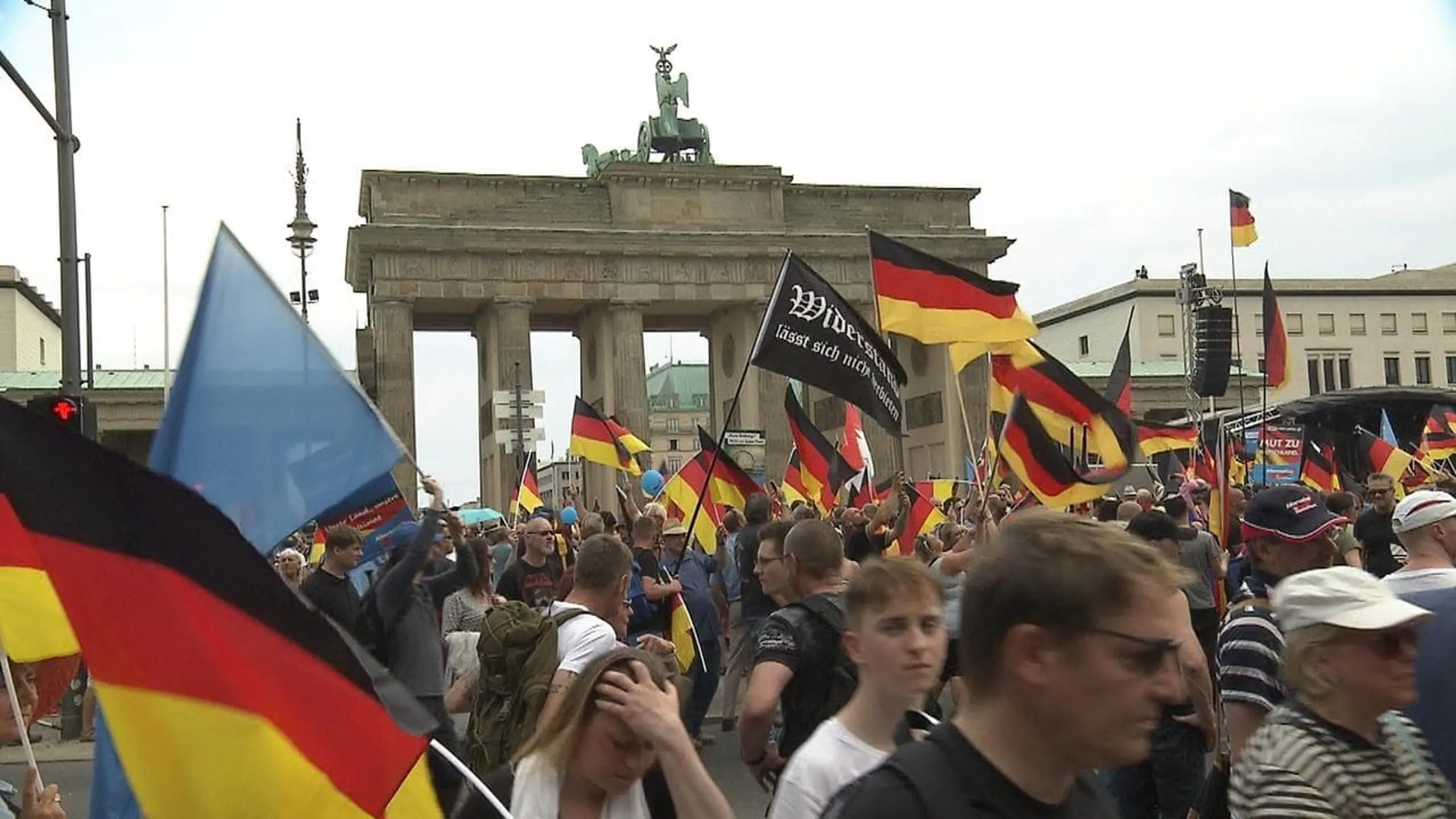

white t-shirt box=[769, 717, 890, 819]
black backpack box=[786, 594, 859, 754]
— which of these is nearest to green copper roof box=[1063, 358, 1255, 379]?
black backpack box=[786, 594, 859, 754]

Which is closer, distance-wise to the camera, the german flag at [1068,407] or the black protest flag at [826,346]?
the black protest flag at [826,346]

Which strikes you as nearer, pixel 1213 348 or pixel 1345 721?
pixel 1345 721

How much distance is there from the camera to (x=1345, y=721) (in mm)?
2959

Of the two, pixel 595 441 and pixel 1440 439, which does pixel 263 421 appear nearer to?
pixel 595 441

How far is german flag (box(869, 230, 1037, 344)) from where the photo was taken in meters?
10.2

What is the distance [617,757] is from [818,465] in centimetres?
1339

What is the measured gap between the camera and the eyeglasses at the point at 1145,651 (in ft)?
7.02

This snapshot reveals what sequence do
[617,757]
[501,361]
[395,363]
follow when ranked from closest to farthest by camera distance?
[617,757], [395,363], [501,361]

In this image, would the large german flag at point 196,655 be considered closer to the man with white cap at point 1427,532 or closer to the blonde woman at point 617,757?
the blonde woman at point 617,757

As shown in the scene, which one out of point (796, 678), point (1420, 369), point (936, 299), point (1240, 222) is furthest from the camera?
point (1420, 369)

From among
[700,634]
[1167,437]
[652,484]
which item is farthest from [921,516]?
[1167,437]

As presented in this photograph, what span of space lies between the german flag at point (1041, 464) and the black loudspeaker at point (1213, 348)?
59.4 feet

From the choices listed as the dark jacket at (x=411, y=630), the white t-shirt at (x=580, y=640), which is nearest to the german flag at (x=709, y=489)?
the dark jacket at (x=411, y=630)

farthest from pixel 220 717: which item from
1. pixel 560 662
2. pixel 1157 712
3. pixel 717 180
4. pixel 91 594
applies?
pixel 717 180
